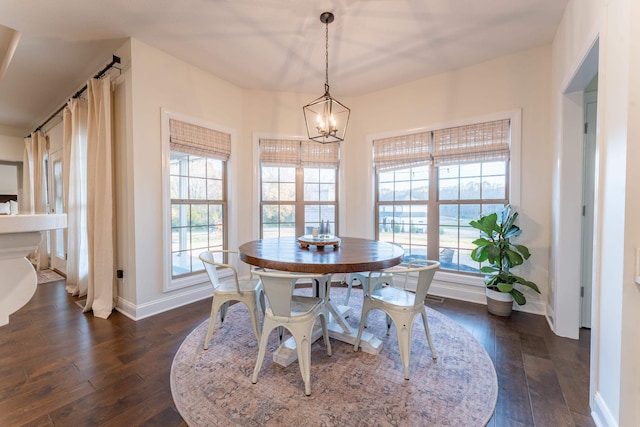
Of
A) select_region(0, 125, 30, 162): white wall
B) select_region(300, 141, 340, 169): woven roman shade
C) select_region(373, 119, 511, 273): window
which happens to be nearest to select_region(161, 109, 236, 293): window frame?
select_region(300, 141, 340, 169): woven roman shade

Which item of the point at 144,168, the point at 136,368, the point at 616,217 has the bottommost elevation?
the point at 136,368

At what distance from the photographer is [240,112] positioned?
374 centimetres

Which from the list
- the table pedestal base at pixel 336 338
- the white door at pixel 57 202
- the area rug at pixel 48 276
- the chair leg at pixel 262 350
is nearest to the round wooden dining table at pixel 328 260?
the table pedestal base at pixel 336 338

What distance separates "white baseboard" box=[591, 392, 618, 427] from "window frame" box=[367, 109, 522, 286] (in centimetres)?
174

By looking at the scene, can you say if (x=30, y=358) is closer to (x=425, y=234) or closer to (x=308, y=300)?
(x=308, y=300)

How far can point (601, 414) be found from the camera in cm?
141

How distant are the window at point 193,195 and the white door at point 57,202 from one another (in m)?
2.78

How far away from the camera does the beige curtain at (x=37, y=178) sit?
4.84 m

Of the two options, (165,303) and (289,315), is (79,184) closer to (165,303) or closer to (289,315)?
(165,303)

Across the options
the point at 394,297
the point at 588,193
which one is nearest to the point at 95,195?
the point at 394,297

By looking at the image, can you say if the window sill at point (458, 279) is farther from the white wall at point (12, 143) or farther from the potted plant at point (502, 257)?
the white wall at point (12, 143)

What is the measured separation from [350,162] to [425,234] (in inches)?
59.0

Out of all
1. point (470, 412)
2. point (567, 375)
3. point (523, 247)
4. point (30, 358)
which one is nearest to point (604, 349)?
point (567, 375)

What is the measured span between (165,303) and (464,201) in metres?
3.68
